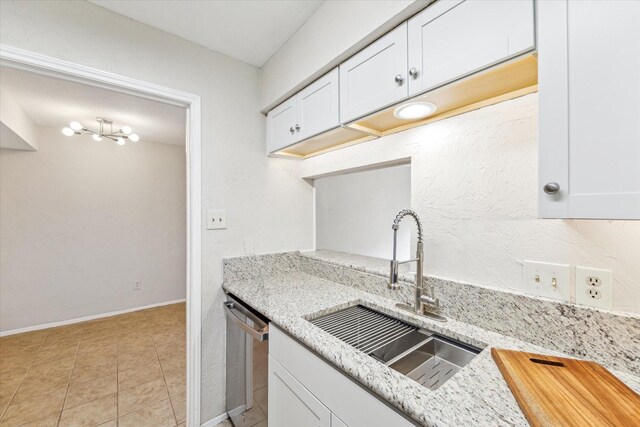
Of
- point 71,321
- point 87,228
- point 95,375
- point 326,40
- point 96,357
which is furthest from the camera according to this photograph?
point 87,228

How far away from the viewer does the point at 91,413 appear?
176cm

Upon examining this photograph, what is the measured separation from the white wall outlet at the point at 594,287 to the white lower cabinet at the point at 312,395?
2.20 feet

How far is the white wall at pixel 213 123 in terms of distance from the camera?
4.14 ft

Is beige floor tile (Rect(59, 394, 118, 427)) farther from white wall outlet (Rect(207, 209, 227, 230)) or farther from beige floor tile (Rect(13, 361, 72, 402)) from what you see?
white wall outlet (Rect(207, 209, 227, 230))

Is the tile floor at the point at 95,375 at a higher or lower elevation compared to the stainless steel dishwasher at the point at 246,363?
lower

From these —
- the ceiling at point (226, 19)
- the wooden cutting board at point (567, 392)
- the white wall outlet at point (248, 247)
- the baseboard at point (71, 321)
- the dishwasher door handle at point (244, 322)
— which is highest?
the ceiling at point (226, 19)

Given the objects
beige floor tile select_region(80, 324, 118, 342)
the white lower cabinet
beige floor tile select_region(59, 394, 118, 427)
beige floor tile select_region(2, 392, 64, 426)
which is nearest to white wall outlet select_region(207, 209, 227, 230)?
the white lower cabinet

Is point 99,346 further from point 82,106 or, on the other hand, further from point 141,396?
point 82,106

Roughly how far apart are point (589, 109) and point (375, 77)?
0.73 m

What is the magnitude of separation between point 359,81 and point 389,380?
116 cm

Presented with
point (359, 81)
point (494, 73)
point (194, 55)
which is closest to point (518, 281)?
point (494, 73)

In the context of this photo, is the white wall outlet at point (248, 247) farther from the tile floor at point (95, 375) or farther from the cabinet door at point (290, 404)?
the tile floor at point (95, 375)

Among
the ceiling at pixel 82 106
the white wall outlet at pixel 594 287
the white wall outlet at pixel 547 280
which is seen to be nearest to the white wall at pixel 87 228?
the ceiling at pixel 82 106

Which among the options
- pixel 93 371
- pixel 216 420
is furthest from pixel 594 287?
pixel 93 371
